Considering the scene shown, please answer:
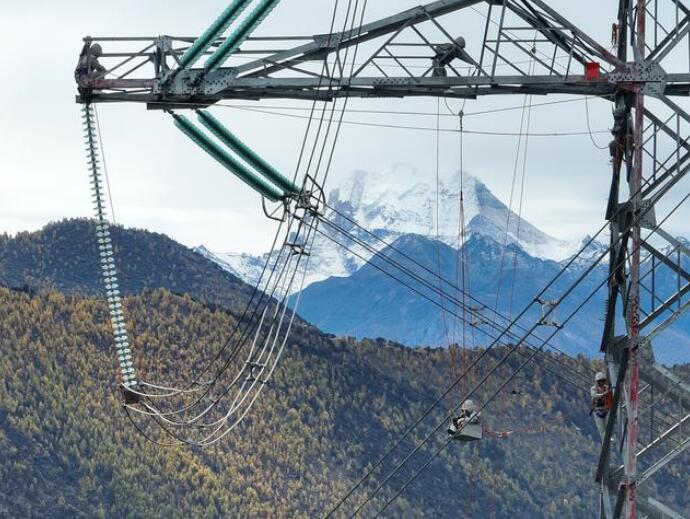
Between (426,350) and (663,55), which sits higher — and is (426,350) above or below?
above

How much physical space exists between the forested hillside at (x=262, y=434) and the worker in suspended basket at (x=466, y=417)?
9041cm

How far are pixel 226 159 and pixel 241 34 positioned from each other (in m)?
3.98

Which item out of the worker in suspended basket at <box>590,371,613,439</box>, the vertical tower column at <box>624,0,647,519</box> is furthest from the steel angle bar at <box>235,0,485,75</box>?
the worker in suspended basket at <box>590,371,613,439</box>

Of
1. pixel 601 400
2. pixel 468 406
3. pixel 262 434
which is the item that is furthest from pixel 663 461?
pixel 262 434

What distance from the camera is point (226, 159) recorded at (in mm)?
42094

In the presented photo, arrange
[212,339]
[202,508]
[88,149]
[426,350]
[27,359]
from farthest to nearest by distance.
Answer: [426,350], [212,339], [27,359], [202,508], [88,149]

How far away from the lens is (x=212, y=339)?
15962cm

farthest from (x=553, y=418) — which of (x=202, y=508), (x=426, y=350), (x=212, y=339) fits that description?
(x=202, y=508)

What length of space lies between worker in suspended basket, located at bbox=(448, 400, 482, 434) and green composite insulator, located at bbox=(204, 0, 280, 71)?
863cm

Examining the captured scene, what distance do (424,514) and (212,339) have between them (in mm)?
22919

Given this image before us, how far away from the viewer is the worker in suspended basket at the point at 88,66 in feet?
135

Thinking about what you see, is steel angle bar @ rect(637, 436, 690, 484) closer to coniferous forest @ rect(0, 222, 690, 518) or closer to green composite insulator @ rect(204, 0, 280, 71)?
green composite insulator @ rect(204, 0, 280, 71)

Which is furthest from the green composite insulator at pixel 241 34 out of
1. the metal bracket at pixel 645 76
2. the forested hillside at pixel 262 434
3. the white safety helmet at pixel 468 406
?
the forested hillside at pixel 262 434

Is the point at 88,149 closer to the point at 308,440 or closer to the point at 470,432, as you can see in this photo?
the point at 470,432
